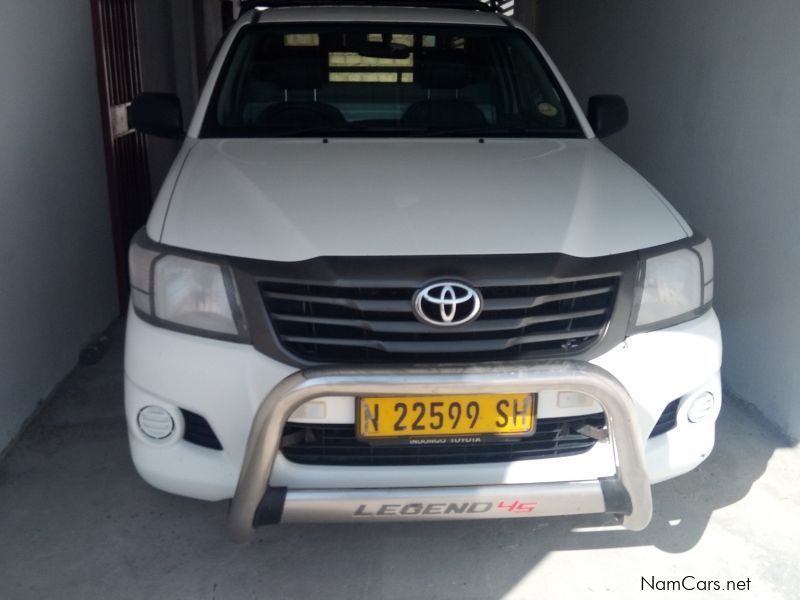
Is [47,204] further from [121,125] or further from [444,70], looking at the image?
[444,70]

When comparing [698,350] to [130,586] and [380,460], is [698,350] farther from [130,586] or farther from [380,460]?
[130,586]

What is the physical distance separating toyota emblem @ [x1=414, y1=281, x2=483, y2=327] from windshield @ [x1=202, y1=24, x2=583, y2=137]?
1271 mm

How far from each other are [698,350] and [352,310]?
983 mm

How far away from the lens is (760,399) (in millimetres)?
3611

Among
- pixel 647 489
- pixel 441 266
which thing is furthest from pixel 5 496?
pixel 647 489

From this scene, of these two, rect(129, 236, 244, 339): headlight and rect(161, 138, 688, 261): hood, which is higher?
rect(161, 138, 688, 261): hood

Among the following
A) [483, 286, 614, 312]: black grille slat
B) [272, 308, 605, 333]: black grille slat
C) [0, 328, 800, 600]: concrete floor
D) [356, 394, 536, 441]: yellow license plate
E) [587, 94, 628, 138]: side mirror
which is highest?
[587, 94, 628, 138]: side mirror

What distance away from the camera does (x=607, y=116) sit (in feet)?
11.4

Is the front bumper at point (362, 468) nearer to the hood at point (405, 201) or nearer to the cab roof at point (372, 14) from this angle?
the hood at point (405, 201)

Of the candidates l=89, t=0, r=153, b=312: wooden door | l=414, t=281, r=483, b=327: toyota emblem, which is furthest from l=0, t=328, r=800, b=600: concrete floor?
l=89, t=0, r=153, b=312: wooden door

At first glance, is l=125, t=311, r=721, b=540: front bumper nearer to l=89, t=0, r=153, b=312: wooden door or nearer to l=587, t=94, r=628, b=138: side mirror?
l=587, t=94, r=628, b=138: side mirror

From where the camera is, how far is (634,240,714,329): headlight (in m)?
2.36

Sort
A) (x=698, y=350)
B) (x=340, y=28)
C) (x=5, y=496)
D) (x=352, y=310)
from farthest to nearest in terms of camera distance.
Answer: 1. (x=340, y=28)
2. (x=5, y=496)
3. (x=698, y=350)
4. (x=352, y=310)

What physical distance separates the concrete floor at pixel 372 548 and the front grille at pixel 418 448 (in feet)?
1.58
